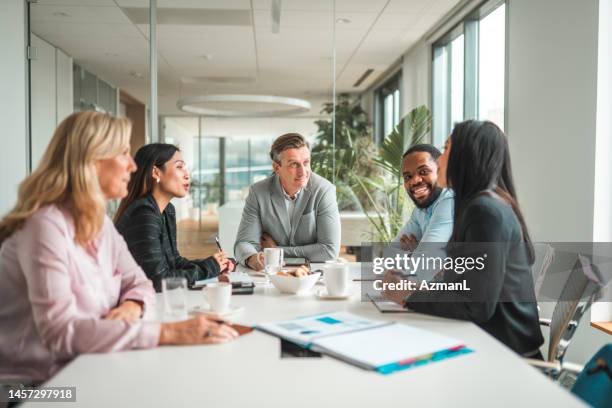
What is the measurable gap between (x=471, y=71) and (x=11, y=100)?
12.3ft

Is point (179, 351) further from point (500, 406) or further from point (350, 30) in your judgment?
point (350, 30)

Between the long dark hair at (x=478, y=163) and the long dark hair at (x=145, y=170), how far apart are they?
1.20 metres

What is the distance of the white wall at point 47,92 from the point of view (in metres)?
3.89

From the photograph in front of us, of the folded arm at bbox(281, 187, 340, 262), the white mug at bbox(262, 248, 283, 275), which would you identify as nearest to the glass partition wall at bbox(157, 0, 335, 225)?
the folded arm at bbox(281, 187, 340, 262)

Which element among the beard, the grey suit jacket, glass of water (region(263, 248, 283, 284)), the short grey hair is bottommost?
glass of water (region(263, 248, 283, 284))

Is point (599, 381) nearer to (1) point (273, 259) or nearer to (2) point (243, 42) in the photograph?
(1) point (273, 259)

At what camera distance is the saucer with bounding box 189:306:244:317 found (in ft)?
4.93

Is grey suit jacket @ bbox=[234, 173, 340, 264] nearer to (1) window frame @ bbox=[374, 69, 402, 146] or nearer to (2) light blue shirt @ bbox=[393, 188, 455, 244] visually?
(2) light blue shirt @ bbox=[393, 188, 455, 244]

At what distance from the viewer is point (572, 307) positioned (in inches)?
61.1

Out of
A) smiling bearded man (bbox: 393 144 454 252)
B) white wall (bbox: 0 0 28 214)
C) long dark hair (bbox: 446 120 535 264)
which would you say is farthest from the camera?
white wall (bbox: 0 0 28 214)

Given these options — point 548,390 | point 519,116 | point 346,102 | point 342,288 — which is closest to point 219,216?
point 346,102

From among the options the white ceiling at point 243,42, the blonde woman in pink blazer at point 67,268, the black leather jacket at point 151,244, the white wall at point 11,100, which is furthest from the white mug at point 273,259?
the white ceiling at point 243,42

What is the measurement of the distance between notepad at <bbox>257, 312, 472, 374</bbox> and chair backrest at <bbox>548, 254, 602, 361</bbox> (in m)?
0.49

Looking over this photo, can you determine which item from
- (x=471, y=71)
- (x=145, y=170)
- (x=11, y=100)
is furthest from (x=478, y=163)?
(x=471, y=71)
